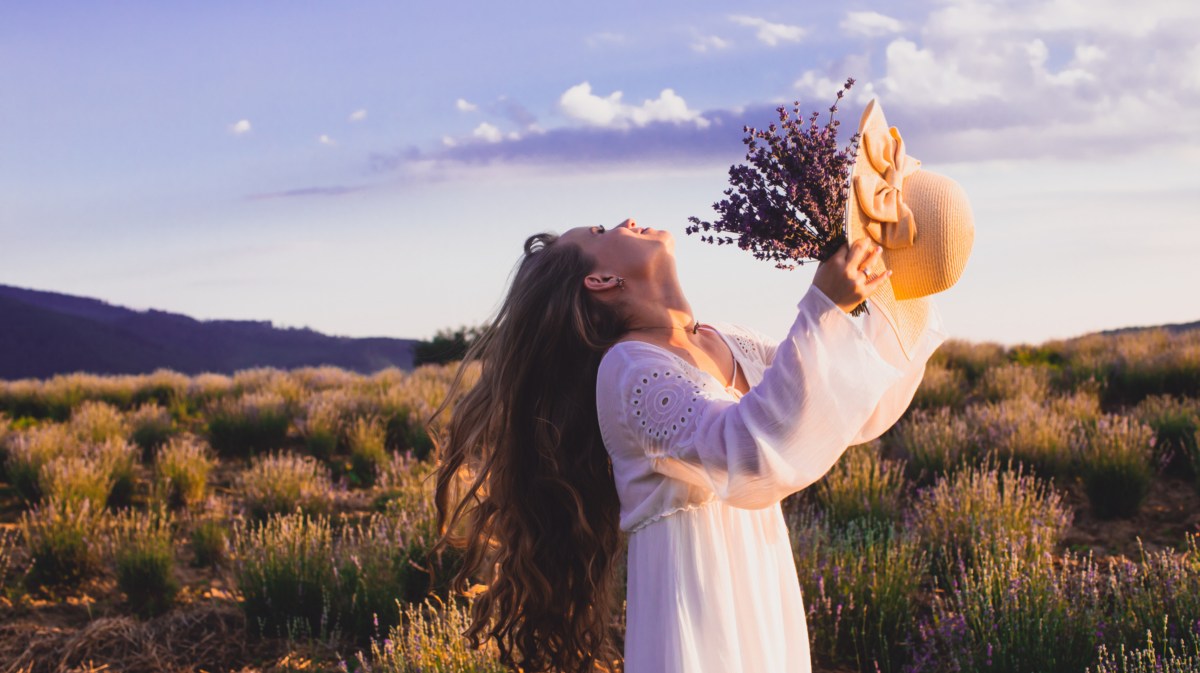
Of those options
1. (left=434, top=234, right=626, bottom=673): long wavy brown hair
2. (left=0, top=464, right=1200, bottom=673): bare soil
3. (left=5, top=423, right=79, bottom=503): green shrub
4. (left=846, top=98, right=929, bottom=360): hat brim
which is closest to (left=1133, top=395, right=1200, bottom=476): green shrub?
(left=0, top=464, right=1200, bottom=673): bare soil

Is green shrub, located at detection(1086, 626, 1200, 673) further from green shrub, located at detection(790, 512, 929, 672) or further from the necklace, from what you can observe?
the necklace

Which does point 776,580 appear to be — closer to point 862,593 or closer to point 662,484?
point 662,484

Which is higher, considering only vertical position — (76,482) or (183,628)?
(76,482)

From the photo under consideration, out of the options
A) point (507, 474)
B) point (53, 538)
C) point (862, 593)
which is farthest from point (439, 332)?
point (507, 474)

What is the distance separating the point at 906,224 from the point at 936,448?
587 cm

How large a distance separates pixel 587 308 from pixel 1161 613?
3.27m

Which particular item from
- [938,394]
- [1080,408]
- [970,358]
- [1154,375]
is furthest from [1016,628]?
[970,358]

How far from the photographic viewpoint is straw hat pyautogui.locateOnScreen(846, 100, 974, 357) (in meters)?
1.99

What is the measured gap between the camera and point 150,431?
10578 millimetres

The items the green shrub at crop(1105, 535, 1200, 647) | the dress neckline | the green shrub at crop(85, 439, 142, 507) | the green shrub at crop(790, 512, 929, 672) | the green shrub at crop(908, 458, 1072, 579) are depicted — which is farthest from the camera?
the green shrub at crop(85, 439, 142, 507)

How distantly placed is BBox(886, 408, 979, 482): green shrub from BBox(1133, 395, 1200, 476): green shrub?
4.61ft

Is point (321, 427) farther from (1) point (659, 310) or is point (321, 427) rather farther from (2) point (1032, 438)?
(1) point (659, 310)

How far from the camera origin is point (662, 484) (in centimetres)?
224

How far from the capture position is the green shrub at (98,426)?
10.4 meters
